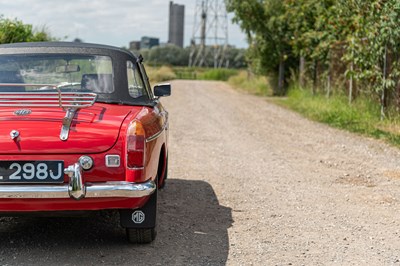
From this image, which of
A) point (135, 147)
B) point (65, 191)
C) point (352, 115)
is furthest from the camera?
point (352, 115)

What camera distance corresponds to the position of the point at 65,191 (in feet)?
15.0

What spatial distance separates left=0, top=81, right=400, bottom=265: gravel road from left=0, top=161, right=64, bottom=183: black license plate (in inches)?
22.7

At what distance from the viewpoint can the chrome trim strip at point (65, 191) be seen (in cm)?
454

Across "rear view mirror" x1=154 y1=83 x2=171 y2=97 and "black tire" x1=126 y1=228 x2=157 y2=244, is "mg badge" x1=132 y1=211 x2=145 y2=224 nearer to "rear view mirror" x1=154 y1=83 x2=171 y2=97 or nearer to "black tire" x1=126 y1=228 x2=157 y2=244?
"black tire" x1=126 y1=228 x2=157 y2=244

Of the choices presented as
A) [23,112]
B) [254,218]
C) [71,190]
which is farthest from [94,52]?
[254,218]

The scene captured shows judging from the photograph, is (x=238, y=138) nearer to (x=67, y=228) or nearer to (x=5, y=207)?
(x=67, y=228)

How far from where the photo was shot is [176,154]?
1018cm

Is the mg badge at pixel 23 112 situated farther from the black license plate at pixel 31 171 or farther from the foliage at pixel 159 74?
the foliage at pixel 159 74

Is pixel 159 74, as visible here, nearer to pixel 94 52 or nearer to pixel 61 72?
pixel 61 72

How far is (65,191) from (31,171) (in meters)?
0.28

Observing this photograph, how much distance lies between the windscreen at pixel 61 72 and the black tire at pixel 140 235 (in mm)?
1217

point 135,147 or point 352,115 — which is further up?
point 135,147

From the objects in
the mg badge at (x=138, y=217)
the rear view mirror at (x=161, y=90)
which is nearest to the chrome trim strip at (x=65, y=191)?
the mg badge at (x=138, y=217)

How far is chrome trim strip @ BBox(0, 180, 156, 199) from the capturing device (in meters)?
4.54
